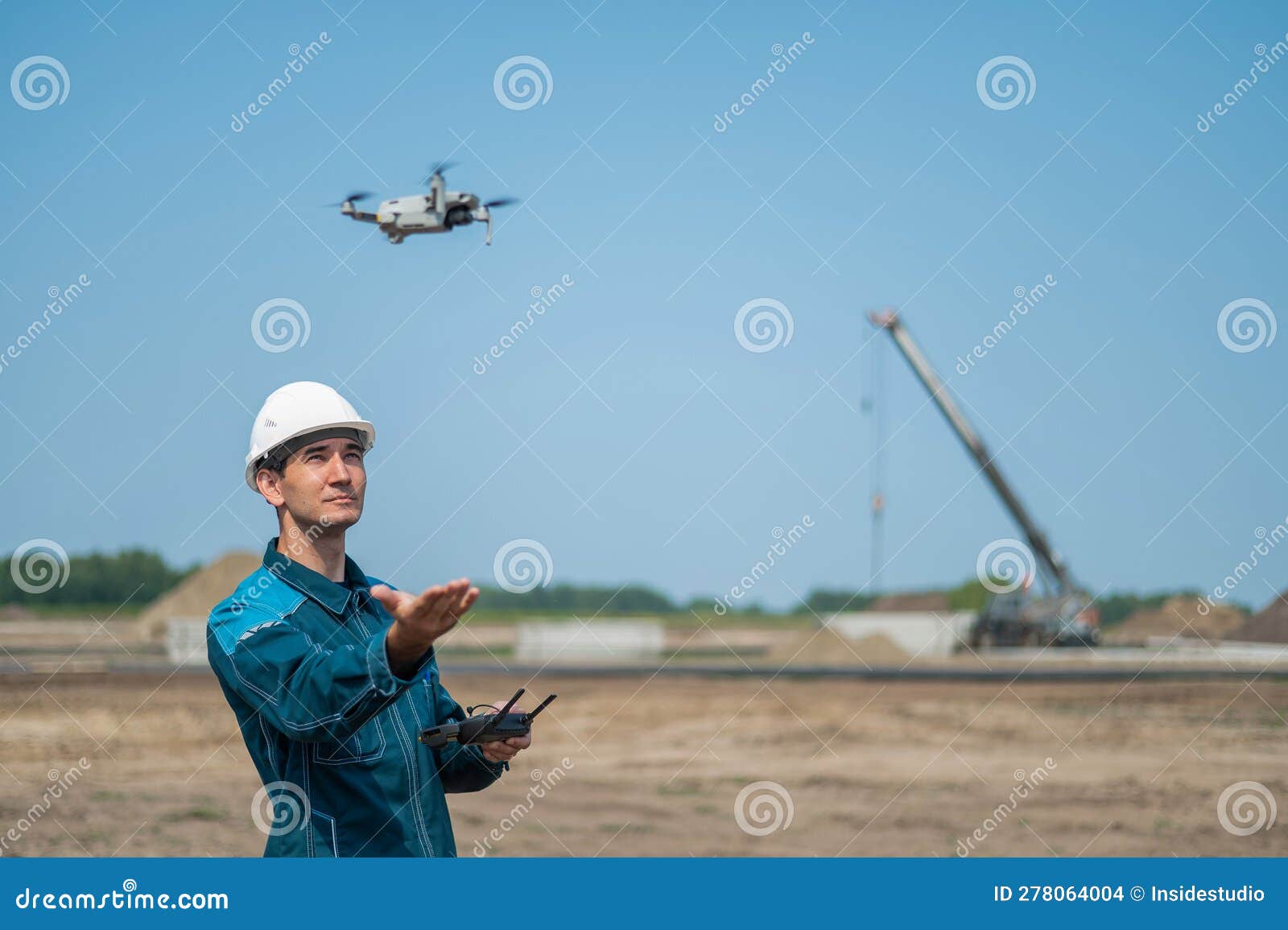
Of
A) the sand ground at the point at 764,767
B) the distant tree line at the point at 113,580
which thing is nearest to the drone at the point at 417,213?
the sand ground at the point at 764,767

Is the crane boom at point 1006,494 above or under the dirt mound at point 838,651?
above

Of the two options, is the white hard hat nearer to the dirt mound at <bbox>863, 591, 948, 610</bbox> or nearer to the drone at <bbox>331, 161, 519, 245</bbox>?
the drone at <bbox>331, 161, 519, 245</bbox>

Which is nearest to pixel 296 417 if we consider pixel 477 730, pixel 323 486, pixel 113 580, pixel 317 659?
pixel 323 486

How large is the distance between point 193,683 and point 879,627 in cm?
2779

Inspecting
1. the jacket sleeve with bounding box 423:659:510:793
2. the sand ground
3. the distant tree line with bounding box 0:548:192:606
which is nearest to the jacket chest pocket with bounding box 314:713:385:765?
the jacket sleeve with bounding box 423:659:510:793

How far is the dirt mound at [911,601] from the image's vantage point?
69.1 metres

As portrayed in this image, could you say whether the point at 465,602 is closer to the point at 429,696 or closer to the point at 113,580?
the point at 429,696

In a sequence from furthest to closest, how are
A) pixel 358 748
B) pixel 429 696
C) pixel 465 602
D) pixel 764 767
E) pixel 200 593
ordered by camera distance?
pixel 200 593 < pixel 764 767 < pixel 429 696 < pixel 358 748 < pixel 465 602

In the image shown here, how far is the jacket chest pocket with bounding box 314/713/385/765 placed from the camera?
3139mm

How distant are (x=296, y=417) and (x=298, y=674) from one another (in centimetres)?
76

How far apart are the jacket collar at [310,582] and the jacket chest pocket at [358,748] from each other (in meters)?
0.31

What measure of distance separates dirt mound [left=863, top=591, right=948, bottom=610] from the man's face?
66401 millimetres

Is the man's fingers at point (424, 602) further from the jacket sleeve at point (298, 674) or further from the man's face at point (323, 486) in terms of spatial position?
the man's face at point (323, 486)

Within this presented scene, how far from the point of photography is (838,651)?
4675 centimetres
